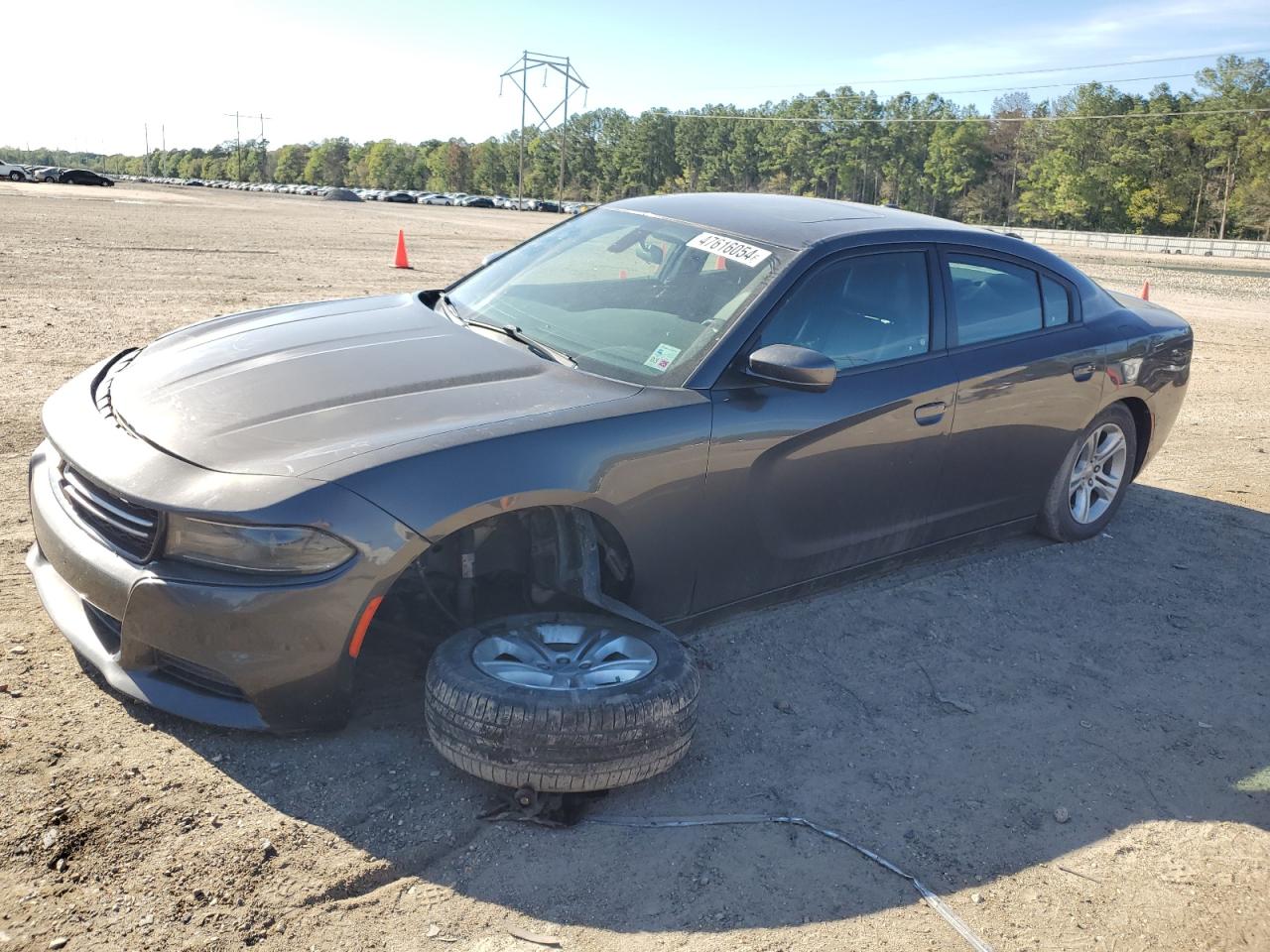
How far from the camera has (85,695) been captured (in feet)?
10.5

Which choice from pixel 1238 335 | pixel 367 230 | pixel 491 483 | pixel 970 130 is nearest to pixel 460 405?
pixel 491 483

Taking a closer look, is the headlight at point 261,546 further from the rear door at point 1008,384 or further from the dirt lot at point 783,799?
the rear door at point 1008,384

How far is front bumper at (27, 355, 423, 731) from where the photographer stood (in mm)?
2709

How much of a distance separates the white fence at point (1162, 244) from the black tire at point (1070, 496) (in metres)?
56.6

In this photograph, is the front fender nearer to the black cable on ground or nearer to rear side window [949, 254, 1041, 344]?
the black cable on ground

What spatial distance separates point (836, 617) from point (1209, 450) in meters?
4.82

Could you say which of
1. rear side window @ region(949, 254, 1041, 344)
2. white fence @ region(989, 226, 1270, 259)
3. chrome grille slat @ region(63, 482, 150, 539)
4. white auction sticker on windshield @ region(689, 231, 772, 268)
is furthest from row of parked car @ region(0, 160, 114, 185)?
rear side window @ region(949, 254, 1041, 344)

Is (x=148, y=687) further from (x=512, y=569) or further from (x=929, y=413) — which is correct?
(x=929, y=413)

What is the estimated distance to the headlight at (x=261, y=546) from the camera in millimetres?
2709

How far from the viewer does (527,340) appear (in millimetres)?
3865

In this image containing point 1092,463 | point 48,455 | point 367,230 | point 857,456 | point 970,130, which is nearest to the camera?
point 48,455

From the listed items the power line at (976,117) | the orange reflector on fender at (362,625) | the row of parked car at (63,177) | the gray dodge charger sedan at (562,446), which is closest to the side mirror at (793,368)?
the gray dodge charger sedan at (562,446)

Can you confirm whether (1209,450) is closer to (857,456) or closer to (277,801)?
(857,456)

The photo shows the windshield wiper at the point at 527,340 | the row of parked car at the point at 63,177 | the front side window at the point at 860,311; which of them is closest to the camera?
the windshield wiper at the point at 527,340
